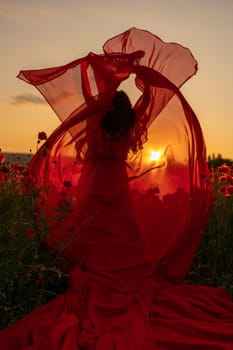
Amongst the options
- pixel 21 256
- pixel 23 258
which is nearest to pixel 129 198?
pixel 23 258

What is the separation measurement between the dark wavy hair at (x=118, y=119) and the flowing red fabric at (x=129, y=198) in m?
0.07

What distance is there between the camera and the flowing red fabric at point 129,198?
418 cm

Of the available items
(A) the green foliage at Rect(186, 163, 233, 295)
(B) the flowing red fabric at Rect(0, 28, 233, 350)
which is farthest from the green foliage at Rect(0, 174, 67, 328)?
(A) the green foliage at Rect(186, 163, 233, 295)

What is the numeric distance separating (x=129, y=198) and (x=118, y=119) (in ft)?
2.22

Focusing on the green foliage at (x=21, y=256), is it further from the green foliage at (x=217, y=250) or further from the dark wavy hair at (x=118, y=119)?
the green foliage at (x=217, y=250)

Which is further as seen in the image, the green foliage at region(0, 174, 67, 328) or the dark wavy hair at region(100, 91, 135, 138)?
the dark wavy hair at region(100, 91, 135, 138)

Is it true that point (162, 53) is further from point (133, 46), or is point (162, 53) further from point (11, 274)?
point (11, 274)

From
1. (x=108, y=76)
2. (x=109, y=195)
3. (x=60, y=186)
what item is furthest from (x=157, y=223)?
(x=108, y=76)

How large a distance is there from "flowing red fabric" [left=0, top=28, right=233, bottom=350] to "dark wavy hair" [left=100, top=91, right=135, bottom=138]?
0.23ft

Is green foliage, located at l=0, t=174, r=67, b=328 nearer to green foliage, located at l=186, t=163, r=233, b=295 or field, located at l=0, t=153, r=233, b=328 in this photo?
field, located at l=0, t=153, r=233, b=328

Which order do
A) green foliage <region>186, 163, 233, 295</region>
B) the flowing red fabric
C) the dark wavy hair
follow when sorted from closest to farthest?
the flowing red fabric
the dark wavy hair
green foliage <region>186, 163, 233, 295</region>

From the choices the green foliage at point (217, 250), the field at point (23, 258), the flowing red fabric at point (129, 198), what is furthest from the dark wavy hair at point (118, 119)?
the green foliage at point (217, 250)

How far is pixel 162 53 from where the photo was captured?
5109mm

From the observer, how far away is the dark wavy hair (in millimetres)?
4777
